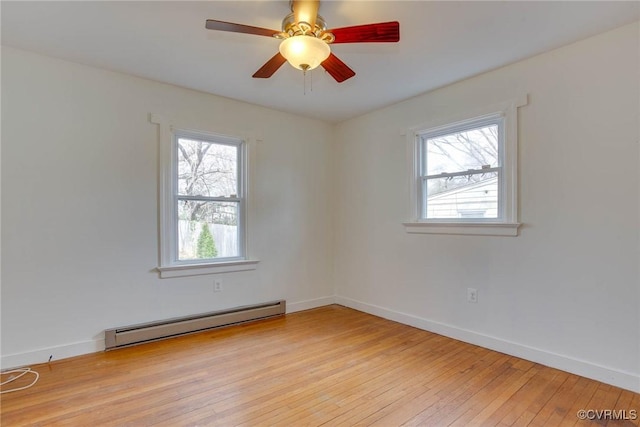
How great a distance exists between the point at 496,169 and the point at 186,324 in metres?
3.23

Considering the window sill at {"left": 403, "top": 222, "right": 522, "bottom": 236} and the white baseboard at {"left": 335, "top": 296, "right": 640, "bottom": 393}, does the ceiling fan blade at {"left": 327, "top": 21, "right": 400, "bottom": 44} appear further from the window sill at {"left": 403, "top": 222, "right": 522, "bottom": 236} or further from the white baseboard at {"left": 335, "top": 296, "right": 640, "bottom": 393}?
the white baseboard at {"left": 335, "top": 296, "right": 640, "bottom": 393}

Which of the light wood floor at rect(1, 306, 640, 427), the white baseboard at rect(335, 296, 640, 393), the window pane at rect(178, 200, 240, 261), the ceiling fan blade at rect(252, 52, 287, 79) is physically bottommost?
the light wood floor at rect(1, 306, 640, 427)

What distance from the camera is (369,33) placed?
177 cm

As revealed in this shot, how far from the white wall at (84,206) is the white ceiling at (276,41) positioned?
9.8 inches

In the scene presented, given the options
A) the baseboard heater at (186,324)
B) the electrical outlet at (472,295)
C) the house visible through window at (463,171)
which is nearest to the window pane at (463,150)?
the house visible through window at (463,171)

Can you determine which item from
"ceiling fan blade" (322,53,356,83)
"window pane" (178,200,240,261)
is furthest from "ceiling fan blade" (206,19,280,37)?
"window pane" (178,200,240,261)

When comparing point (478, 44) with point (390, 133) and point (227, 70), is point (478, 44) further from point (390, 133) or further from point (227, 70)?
point (227, 70)

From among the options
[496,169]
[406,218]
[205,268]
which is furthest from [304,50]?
[205,268]

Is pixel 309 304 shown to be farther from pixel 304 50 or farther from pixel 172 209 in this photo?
pixel 304 50

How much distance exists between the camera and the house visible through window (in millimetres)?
2889

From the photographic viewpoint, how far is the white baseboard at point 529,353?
2189mm

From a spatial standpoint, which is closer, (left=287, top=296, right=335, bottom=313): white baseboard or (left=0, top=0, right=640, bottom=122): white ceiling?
(left=0, top=0, right=640, bottom=122): white ceiling

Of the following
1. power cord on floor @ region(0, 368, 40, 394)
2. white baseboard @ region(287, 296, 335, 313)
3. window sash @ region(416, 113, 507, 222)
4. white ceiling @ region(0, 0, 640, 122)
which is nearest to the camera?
white ceiling @ region(0, 0, 640, 122)

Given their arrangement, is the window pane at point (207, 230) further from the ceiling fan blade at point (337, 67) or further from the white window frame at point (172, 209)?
the ceiling fan blade at point (337, 67)
